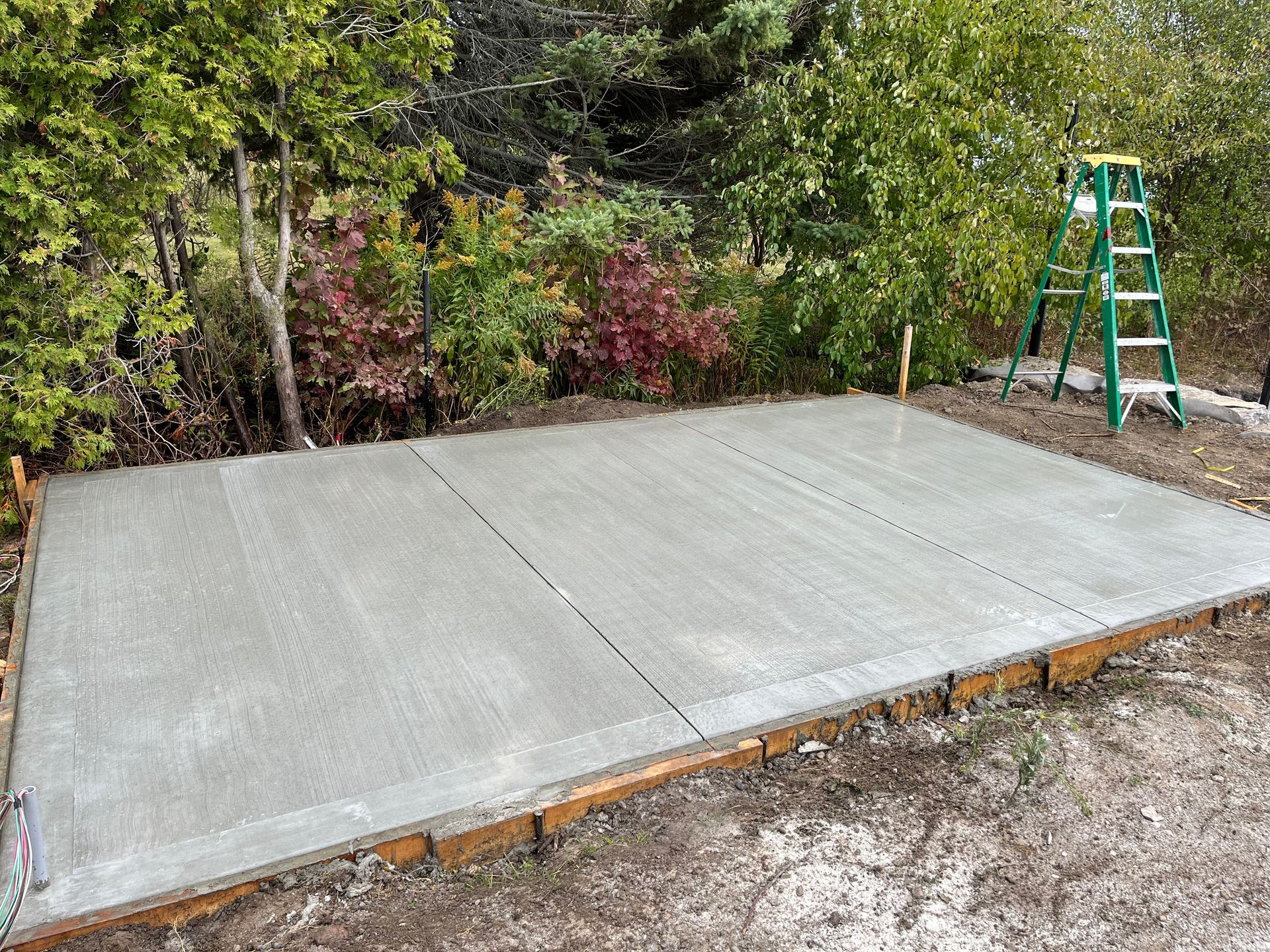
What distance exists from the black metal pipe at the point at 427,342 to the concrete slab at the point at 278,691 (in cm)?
160

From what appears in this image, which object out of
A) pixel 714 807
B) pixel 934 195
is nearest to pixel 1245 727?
pixel 714 807

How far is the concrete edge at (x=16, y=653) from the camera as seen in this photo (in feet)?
7.08

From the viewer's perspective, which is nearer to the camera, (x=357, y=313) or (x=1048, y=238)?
(x=357, y=313)

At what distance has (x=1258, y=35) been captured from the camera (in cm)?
745

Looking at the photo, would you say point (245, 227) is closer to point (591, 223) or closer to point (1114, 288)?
point (591, 223)

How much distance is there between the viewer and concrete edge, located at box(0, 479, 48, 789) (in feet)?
7.08

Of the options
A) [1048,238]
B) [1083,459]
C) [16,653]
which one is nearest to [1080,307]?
[1048,238]

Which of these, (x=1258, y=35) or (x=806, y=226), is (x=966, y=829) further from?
(x=1258, y=35)

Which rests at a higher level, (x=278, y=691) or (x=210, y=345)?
(x=210, y=345)

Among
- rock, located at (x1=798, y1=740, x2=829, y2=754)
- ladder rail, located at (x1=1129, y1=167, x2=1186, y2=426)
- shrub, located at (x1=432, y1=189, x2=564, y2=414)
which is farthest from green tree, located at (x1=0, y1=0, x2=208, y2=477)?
ladder rail, located at (x1=1129, y1=167, x2=1186, y2=426)

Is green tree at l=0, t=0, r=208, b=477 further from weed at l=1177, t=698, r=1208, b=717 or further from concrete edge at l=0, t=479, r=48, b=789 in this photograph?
weed at l=1177, t=698, r=1208, b=717

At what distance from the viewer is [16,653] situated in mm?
2551

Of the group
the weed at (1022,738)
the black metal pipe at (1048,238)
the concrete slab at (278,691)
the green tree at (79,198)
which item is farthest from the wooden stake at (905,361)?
the green tree at (79,198)

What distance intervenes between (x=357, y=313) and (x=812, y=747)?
3587 millimetres
